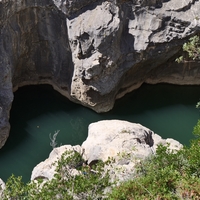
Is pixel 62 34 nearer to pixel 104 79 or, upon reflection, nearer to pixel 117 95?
pixel 104 79

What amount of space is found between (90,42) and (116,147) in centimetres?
593

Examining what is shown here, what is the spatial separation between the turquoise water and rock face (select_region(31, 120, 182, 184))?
2523 mm

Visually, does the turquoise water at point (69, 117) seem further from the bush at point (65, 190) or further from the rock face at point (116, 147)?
the bush at point (65, 190)

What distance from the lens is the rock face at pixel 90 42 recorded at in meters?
15.3

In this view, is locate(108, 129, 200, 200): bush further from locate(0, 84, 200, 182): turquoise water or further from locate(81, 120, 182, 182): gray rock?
locate(0, 84, 200, 182): turquoise water

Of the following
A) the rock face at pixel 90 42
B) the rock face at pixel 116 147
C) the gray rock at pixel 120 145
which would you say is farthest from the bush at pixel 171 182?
the rock face at pixel 90 42

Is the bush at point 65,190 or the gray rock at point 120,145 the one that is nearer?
the bush at point 65,190

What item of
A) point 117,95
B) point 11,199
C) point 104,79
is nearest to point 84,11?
point 104,79

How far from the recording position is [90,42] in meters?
15.5

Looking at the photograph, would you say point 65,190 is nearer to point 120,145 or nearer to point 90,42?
point 120,145

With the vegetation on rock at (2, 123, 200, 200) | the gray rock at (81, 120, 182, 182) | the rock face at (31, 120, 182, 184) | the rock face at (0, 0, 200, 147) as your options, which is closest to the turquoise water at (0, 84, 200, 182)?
the rock face at (0, 0, 200, 147)

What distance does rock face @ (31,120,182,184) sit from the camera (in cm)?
1080

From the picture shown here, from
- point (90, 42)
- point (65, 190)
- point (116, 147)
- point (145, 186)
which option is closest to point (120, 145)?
point (116, 147)

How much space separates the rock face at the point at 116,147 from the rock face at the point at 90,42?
3952 mm
